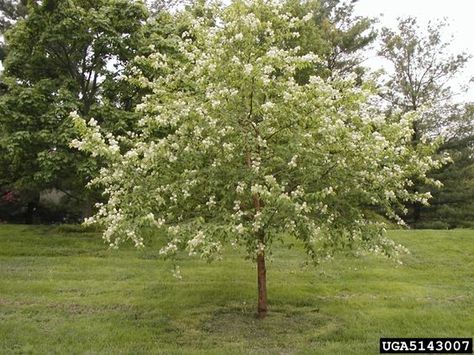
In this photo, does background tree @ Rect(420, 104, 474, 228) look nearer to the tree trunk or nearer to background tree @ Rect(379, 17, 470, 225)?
background tree @ Rect(379, 17, 470, 225)

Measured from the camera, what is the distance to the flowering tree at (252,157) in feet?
27.7

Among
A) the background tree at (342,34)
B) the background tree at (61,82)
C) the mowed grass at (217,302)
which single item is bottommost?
the mowed grass at (217,302)

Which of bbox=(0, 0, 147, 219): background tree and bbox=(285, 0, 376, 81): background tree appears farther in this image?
bbox=(285, 0, 376, 81): background tree

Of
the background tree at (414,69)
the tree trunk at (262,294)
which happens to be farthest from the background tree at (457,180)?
the tree trunk at (262,294)

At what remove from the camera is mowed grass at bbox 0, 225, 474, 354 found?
8.92 m

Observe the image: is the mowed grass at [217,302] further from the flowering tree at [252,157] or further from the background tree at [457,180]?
the background tree at [457,180]

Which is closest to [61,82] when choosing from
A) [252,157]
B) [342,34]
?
[252,157]

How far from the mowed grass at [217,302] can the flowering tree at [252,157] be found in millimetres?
1646

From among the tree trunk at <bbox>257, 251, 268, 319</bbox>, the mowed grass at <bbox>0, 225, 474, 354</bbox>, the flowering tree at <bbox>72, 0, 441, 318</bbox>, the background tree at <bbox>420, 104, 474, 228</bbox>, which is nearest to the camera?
the flowering tree at <bbox>72, 0, 441, 318</bbox>

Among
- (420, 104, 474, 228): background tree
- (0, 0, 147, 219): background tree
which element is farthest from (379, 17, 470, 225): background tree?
(0, 0, 147, 219): background tree

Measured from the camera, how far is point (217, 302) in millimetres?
11344

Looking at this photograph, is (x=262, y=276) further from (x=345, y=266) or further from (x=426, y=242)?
(x=426, y=242)

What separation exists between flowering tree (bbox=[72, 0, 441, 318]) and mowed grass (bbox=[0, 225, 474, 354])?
1646 mm

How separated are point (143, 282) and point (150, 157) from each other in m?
5.40
